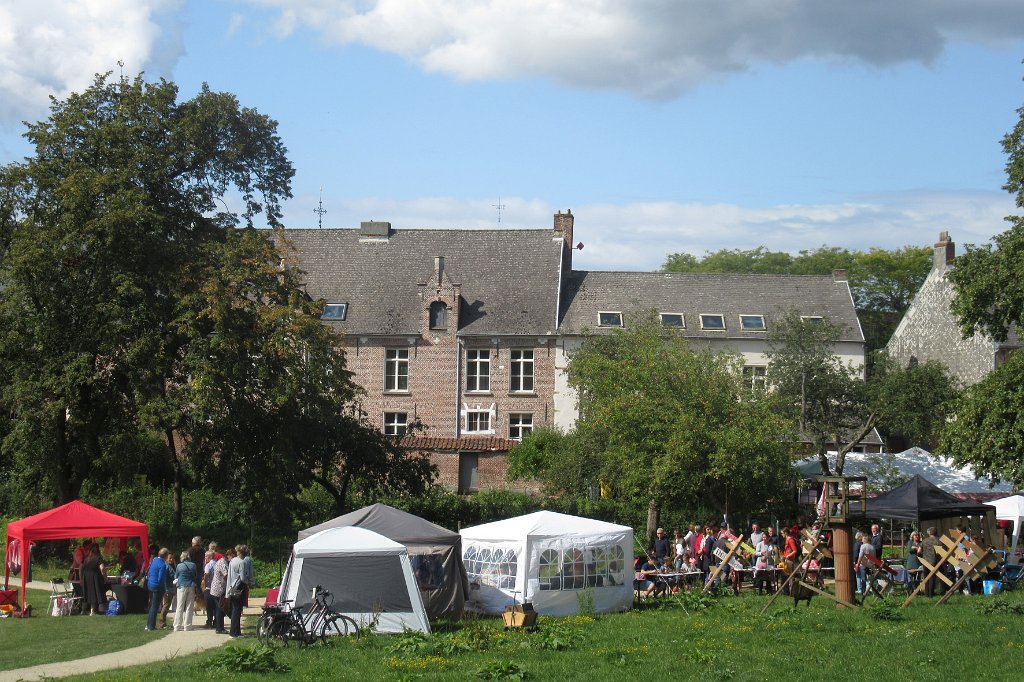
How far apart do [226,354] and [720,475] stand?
14.1 meters

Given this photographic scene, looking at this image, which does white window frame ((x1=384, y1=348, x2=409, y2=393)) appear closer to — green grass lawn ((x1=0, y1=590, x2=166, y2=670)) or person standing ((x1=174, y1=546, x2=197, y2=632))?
green grass lawn ((x1=0, y1=590, x2=166, y2=670))

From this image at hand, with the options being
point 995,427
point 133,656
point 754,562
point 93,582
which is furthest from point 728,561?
point 93,582

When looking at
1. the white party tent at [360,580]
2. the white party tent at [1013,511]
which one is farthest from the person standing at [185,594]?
the white party tent at [1013,511]

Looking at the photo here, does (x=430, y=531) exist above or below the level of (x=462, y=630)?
above

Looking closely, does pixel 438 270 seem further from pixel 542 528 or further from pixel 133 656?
pixel 133 656

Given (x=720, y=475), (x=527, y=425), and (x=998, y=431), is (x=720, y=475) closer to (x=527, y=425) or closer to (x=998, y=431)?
(x=998, y=431)

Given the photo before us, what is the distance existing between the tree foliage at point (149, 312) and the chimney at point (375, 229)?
21.5 metres

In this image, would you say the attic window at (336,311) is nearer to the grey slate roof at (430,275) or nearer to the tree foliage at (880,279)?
the grey slate roof at (430,275)

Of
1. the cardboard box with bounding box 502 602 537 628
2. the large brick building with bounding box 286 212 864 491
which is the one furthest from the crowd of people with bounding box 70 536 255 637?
the large brick building with bounding box 286 212 864 491

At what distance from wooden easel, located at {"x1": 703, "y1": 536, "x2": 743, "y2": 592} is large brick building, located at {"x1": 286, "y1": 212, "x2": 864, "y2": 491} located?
24.4 meters

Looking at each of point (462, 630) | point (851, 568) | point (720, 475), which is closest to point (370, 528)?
point (462, 630)

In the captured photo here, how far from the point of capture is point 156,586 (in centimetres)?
2111

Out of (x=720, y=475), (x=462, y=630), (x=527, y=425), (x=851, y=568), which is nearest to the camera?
(x=462, y=630)

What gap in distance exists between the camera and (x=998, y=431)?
92.6ft
